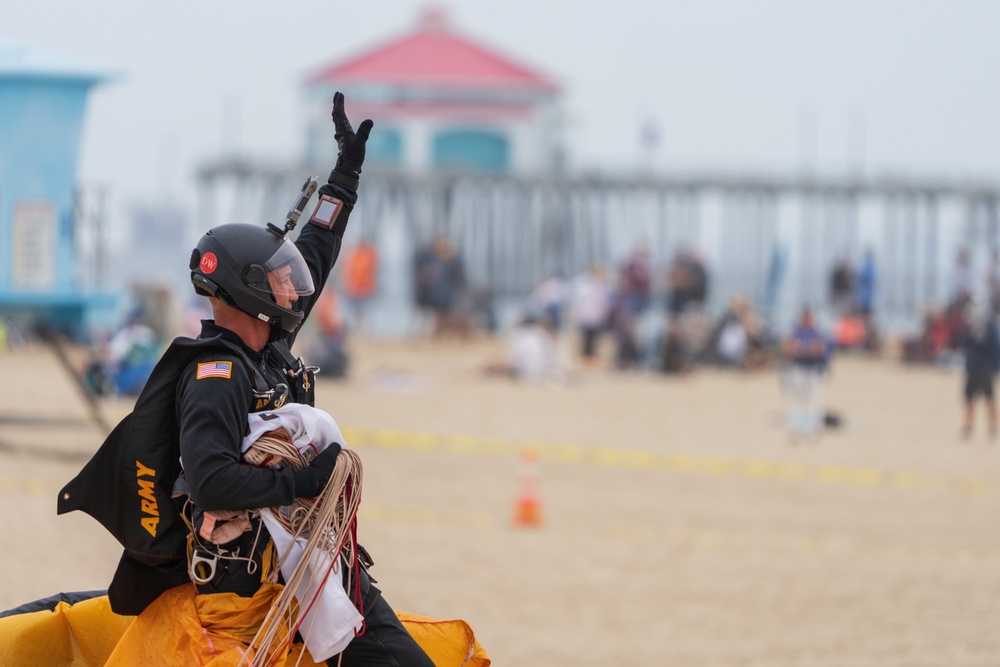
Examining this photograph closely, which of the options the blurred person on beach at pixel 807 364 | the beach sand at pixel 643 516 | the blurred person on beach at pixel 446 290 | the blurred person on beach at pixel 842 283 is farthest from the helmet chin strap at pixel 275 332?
the blurred person on beach at pixel 842 283

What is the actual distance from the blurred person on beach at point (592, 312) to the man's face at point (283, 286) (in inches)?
843

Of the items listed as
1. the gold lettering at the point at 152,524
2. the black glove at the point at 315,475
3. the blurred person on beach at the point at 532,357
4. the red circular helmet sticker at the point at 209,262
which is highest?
the red circular helmet sticker at the point at 209,262

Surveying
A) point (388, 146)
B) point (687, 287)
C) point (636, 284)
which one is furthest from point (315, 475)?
point (388, 146)

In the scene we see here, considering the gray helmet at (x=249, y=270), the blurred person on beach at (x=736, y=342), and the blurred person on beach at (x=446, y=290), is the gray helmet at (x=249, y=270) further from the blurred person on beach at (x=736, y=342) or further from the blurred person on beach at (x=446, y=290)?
the blurred person on beach at (x=446, y=290)

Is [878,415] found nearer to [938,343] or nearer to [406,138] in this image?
[938,343]

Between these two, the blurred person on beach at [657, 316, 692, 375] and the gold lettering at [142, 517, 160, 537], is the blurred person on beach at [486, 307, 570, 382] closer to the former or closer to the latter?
the blurred person on beach at [657, 316, 692, 375]

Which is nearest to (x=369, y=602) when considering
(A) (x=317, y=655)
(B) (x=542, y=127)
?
(A) (x=317, y=655)

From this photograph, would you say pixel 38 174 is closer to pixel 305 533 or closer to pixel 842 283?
pixel 305 533

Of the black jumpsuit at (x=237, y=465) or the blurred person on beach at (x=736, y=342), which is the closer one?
the black jumpsuit at (x=237, y=465)

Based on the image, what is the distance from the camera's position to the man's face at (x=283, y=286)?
3.71 metres

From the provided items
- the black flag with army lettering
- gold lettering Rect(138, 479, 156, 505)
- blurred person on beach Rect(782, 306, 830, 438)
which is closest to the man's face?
the black flag with army lettering

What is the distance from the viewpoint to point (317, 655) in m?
Answer: 3.68

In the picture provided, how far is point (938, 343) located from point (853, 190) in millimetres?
10862

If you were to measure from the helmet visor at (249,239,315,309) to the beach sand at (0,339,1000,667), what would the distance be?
3988 mm
